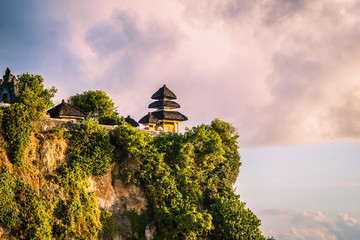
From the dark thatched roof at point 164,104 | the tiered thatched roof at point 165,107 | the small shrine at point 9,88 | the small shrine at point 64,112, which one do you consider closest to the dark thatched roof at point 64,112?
the small shrine at point 64,112

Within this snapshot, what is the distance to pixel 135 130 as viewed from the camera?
2797 centimetres

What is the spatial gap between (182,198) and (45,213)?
11.1 metres

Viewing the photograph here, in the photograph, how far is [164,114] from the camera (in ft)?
127

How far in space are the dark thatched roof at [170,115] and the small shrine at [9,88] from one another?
50.0 ft

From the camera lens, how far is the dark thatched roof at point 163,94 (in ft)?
131

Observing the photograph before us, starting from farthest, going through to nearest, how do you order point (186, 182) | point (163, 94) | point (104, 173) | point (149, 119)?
point (163, 94) → point (149, 119) → point (186, 182) → point (104, 173)

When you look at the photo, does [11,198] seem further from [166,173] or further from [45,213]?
[166,173]

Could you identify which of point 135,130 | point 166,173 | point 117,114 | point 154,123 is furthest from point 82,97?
point 166,173

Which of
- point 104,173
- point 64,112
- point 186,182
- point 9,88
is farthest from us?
point 64,112

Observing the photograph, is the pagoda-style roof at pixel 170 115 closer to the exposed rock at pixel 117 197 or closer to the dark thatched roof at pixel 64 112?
the dark thatched roof at pixel 64 112

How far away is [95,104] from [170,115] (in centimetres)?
847

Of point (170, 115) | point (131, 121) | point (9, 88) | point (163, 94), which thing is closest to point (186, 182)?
point (131, 121)

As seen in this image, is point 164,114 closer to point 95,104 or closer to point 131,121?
point 131,121

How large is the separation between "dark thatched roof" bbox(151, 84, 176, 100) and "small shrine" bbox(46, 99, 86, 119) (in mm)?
11147
